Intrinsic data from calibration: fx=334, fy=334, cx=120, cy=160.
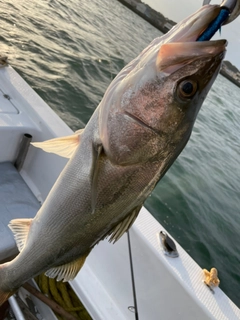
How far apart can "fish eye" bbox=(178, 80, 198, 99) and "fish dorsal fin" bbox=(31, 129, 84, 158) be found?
0.52m

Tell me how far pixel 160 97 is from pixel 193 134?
10.7 meters

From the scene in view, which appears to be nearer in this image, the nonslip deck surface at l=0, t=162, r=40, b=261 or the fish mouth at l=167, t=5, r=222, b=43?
the fish mouth at l=167, t=5, r=222, b=43

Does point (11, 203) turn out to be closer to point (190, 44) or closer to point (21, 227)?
point (21, 227)

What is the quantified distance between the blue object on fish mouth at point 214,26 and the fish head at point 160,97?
2cm

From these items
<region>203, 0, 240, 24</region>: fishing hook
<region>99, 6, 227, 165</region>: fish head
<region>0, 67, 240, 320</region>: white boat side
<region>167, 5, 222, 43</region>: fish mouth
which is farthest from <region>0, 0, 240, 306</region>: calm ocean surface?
<region>203, 0, 240, 24</region>: fishing hook

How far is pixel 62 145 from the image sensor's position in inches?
62.2

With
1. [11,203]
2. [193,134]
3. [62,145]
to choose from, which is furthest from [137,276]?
[193,134]

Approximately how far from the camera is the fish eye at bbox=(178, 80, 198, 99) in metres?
1.32

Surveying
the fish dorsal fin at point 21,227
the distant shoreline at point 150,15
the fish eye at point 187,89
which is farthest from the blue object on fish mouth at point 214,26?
the distant shoreline at point 150,15

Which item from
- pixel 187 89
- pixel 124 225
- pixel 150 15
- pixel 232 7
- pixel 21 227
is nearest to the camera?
pixel 232 7

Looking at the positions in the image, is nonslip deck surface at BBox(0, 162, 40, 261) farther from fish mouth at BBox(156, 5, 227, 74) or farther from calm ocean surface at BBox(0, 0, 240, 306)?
calm ocean surface at BBox(0, 0, 240, 306)

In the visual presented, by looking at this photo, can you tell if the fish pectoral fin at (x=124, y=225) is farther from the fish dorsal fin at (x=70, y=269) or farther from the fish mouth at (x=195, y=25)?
the fish mouth at (x=195, y=25)

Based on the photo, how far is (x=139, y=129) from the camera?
4.64ft

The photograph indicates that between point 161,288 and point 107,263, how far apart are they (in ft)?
2.11
